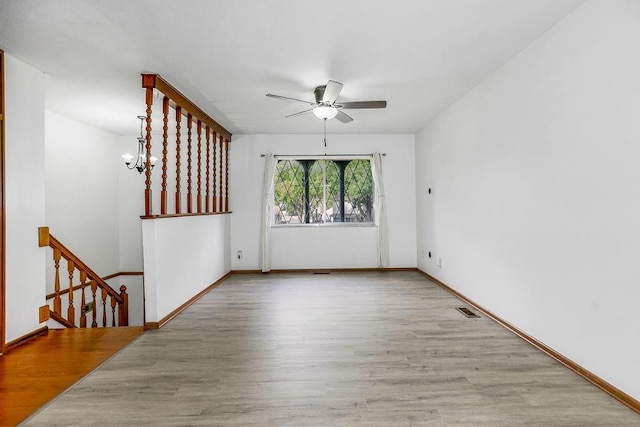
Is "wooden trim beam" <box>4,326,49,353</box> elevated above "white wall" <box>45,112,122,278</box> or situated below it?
below

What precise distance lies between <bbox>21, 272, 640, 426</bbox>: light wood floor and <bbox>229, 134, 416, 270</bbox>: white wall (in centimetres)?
236

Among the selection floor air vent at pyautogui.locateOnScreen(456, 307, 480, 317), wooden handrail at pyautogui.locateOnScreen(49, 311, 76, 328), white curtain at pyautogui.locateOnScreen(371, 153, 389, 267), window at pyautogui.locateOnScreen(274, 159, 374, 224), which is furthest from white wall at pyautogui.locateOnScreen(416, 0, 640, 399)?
wooden handrail at pyautogui.locateOnScreen(49, 311, 76, 328)

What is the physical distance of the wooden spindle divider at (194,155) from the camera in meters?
3.36

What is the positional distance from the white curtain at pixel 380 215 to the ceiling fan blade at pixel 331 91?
2.65m

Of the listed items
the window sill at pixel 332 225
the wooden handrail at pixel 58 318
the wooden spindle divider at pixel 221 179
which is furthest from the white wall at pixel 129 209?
the window sill at pixel 332 225

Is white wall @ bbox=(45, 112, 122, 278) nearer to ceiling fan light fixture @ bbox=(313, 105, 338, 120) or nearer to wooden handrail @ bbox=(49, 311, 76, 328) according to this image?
wooden handrail @ bbox=(49, 311, 76, 328)

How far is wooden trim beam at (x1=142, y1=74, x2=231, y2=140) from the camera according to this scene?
10.4ft

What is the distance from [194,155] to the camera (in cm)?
561

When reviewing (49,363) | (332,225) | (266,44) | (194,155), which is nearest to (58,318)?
(49,363)

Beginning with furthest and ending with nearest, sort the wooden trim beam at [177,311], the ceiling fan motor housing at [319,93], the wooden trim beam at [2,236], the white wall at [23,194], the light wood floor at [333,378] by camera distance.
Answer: the ceiling fan motor housing at [319,93] → the wooden trim beam at [177,311] → the white wall at [23,194] → the wooden trim beam at [2,236] → the light wood floor at [333,378]

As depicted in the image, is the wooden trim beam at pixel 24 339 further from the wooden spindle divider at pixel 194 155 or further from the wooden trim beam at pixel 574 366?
the wooden trim beam at pixel 574 366

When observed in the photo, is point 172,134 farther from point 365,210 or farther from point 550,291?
point 550,291

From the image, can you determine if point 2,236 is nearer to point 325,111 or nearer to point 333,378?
point 333,378

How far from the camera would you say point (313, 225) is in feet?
19.5
